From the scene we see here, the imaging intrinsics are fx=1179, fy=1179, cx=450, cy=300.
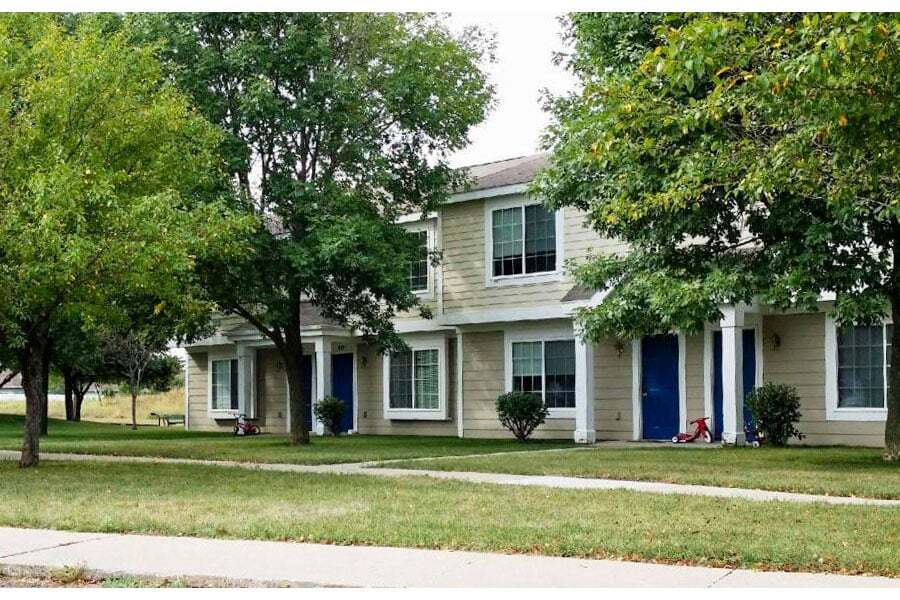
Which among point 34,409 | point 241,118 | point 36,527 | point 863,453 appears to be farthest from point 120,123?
point 863,453

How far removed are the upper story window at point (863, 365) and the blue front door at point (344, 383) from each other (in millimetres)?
13100

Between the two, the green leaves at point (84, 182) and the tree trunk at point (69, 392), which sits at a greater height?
the green leaves at point (84, 182)

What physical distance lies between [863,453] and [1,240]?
43.9ft

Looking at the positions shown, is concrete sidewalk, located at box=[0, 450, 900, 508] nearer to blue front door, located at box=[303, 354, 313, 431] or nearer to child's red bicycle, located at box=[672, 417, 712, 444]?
child's red bicycle, located at box=[672, 417, 712, 444]

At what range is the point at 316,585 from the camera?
7.59 m

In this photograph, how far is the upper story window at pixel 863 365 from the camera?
814 inches

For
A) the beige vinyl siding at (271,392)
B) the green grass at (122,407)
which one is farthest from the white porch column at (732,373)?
the green grass at (122,407)

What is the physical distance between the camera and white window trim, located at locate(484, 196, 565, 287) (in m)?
24.9

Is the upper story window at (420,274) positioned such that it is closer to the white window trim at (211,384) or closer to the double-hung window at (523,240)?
the double-hung window at (523,240)

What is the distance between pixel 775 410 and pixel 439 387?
9237 millimetres

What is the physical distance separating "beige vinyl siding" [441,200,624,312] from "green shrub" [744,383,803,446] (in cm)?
511

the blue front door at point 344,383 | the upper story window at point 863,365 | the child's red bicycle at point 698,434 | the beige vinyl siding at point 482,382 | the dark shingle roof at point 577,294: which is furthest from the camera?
the blue front door at point 344,383

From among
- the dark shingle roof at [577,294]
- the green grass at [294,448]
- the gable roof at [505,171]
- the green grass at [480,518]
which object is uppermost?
the gable roof at [505,171]

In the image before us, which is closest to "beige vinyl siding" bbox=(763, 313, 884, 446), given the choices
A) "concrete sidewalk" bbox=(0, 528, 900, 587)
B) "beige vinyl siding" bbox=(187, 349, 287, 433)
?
"concrete sidewalk" bbox=(0, 528, 900, 587)
